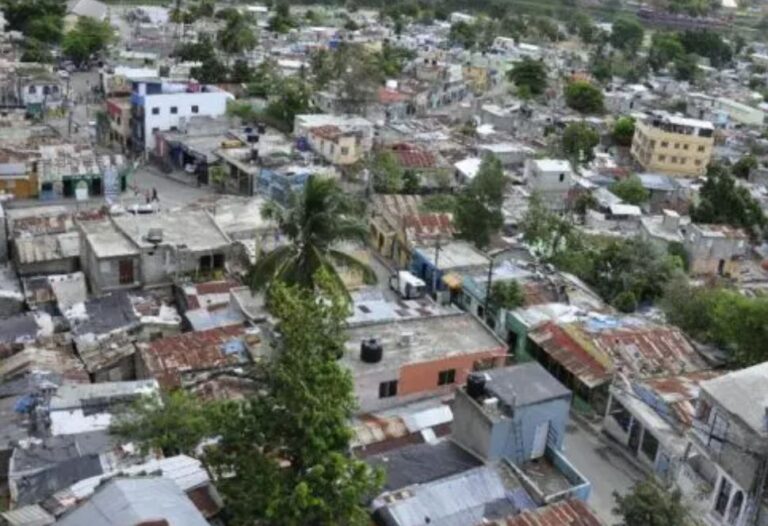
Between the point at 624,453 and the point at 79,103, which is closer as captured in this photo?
the point at 624,453

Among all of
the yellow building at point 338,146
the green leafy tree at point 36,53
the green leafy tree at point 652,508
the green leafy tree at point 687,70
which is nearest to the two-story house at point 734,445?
the green leafy tree at point 652,508

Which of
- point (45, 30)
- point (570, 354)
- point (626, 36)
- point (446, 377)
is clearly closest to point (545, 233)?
point (570, 354)

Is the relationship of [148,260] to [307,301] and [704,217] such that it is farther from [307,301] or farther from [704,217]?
[704,217]

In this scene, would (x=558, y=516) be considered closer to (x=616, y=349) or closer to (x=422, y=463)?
(x=422, y=463)

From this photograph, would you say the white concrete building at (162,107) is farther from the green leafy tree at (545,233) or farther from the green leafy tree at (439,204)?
the green leafy tree at (545,233)

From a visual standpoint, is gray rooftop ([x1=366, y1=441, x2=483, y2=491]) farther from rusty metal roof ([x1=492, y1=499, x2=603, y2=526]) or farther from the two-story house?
the two-story house

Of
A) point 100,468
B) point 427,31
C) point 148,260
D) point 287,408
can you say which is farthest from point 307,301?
point 427,31
